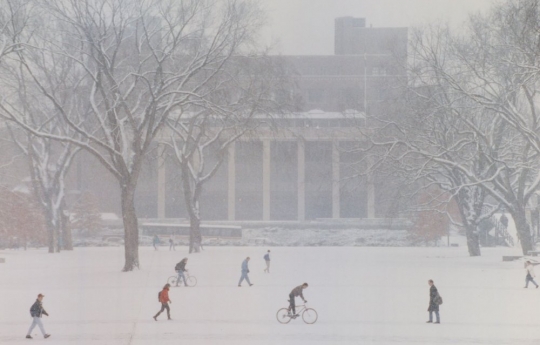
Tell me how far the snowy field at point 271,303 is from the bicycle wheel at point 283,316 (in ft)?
0.70

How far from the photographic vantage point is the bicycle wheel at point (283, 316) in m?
24.6

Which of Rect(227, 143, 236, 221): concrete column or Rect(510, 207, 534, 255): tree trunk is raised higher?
Rect(227, 143, 236, 221): concrete column

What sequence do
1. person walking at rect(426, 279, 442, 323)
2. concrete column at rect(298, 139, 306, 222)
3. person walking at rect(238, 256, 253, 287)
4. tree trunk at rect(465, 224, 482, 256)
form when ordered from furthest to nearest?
concrete column at rect(298, 139, 306, 222), tree trunk at rect(465, 224, 482, 256), person walking at rect(238, 256, 253, 287), person walking at rect(426, 279, 442, 323)

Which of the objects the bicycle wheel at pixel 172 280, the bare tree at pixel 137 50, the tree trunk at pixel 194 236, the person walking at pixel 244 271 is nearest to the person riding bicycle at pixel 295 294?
the person walking at pixel 244 271

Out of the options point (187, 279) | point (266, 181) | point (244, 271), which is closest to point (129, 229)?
point (187, 279)

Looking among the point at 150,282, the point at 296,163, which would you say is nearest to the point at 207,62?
the point at 150,282

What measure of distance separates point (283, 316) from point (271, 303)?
417cm

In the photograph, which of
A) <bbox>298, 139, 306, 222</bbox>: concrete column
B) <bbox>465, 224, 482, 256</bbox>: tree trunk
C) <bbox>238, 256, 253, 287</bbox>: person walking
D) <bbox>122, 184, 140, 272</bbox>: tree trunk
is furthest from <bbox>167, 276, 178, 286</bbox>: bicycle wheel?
<bbox>298, 139, 306, 222</bbox>: concrete column

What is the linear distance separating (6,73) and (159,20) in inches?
533

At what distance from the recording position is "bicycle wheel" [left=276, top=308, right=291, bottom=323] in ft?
80.7

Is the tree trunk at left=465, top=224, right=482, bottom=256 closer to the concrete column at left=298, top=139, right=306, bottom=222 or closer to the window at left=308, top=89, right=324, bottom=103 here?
the concrete column at left=298, top=139, right=306, bottom=222

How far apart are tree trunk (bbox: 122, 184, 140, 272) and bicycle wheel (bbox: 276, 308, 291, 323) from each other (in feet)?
51.2

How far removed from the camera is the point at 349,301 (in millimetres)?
29391

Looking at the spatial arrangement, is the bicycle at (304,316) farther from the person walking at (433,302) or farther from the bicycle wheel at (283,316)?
the person walking at (433,302)
